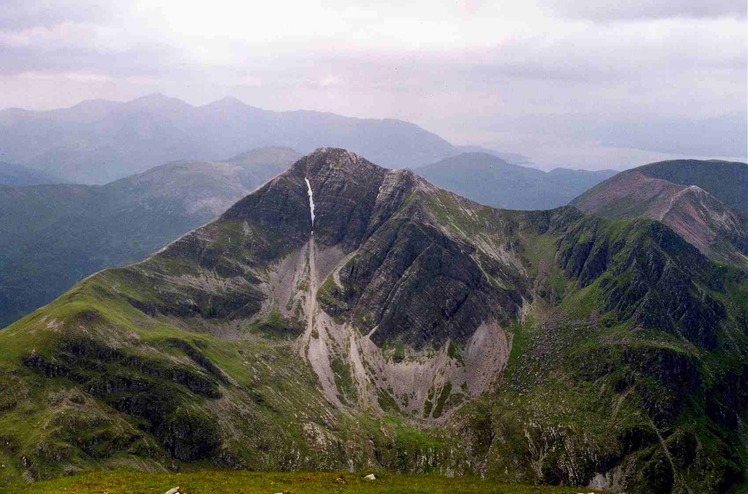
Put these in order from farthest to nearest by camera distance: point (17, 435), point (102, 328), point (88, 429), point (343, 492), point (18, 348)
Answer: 1. point (102, 328)
2. point (18, 348)
3. point (88, 429)
4. point (17, 435)
5. point (343, 492)

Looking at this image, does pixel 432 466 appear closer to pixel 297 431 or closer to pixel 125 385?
pixel 297 431

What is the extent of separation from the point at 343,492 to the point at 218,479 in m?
24.1

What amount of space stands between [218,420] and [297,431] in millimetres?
30151

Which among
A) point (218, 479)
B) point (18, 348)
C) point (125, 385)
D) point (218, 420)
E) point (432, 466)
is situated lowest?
point (432, 466)

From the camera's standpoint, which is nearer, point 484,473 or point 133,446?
point 133,446

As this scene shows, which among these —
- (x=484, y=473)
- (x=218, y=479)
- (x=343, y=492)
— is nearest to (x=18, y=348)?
Result: (x=218, y=479)

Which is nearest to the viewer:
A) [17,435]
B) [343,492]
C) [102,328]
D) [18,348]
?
[343,492]

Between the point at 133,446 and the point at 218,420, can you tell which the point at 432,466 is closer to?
the point at 218,420

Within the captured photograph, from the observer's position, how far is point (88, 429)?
154250mm

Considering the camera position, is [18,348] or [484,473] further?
[484,473]

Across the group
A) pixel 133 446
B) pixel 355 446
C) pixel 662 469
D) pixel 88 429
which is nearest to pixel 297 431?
pixel 355 446

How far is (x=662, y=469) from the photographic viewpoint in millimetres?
196250

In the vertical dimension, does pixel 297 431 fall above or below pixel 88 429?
below

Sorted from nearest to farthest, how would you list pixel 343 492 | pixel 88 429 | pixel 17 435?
pixel 343 492 → pixel 17 435 → pixel 88 429
